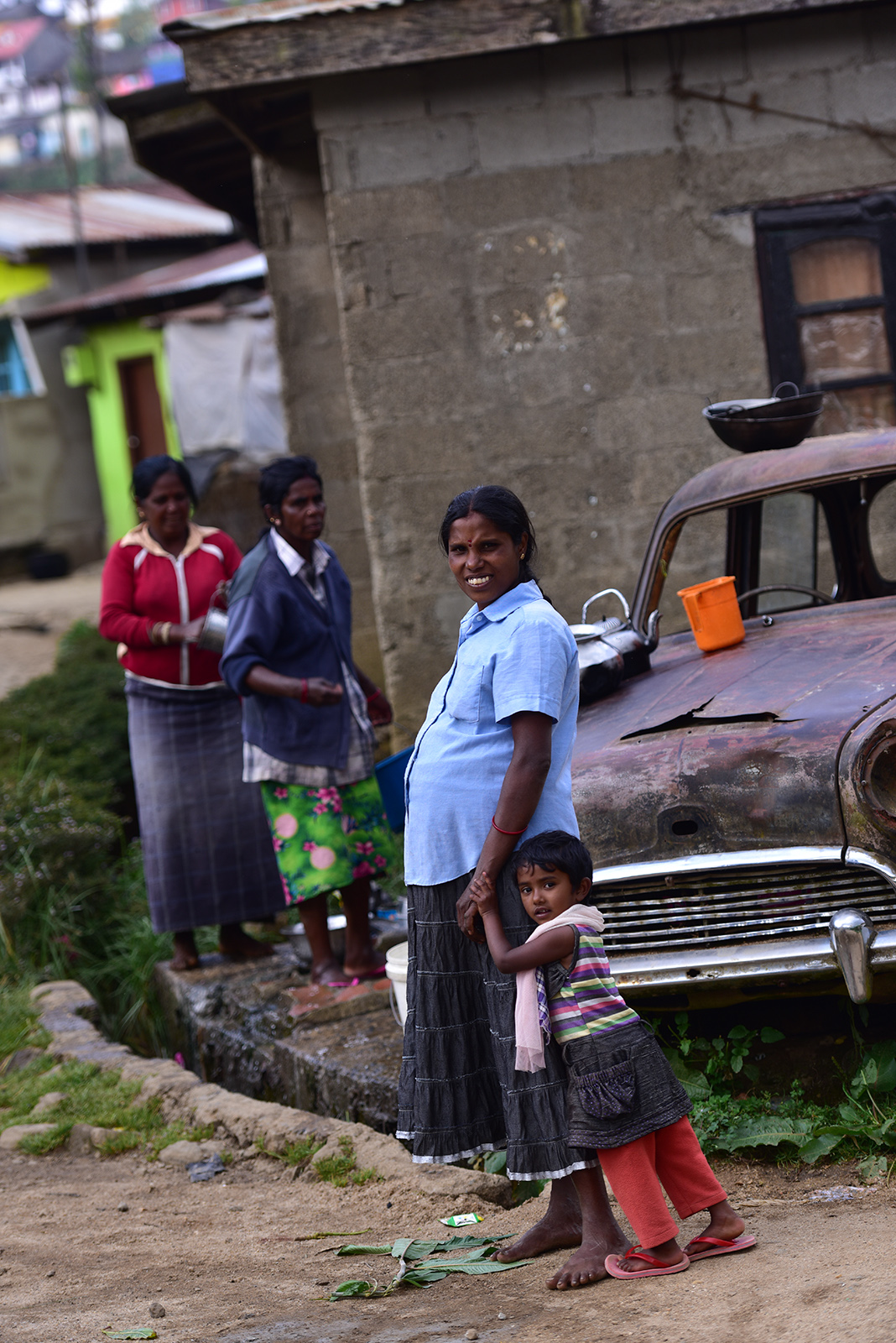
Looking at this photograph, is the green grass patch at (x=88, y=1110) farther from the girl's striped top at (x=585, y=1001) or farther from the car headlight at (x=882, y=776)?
the car headlight at (x=882, y=776)

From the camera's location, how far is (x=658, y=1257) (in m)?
2.83

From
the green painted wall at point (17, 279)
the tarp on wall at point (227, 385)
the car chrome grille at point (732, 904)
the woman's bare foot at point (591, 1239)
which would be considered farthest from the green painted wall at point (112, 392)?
the woman's bare foot at point (591, 1239)

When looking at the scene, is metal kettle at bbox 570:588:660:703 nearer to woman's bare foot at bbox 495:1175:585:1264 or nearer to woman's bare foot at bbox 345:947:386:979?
woman's bare foot at bbox 345:947:386:979

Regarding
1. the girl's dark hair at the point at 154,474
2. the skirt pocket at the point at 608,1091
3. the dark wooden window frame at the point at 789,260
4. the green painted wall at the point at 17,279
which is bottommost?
the skirt pocket at the point at 608,1091

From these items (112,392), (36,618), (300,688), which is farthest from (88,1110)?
(112,392)

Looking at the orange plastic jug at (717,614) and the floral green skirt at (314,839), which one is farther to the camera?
the floral green skirt at (314,839)

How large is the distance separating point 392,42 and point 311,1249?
5.21 metres

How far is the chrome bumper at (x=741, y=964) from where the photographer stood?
3279mm

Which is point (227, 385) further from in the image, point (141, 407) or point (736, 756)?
point (736, 756)

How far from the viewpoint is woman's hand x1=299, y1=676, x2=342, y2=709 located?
4488mm

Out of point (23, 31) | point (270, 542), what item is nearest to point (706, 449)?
point (270, 542)

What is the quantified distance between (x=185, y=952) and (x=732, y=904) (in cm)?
282

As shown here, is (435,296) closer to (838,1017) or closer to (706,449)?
(706,449)

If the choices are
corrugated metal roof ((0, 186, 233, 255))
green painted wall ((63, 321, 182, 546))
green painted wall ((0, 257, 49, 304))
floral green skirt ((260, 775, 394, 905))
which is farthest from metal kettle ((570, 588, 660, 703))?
green painted wall ((0, 257, 49, 304))
